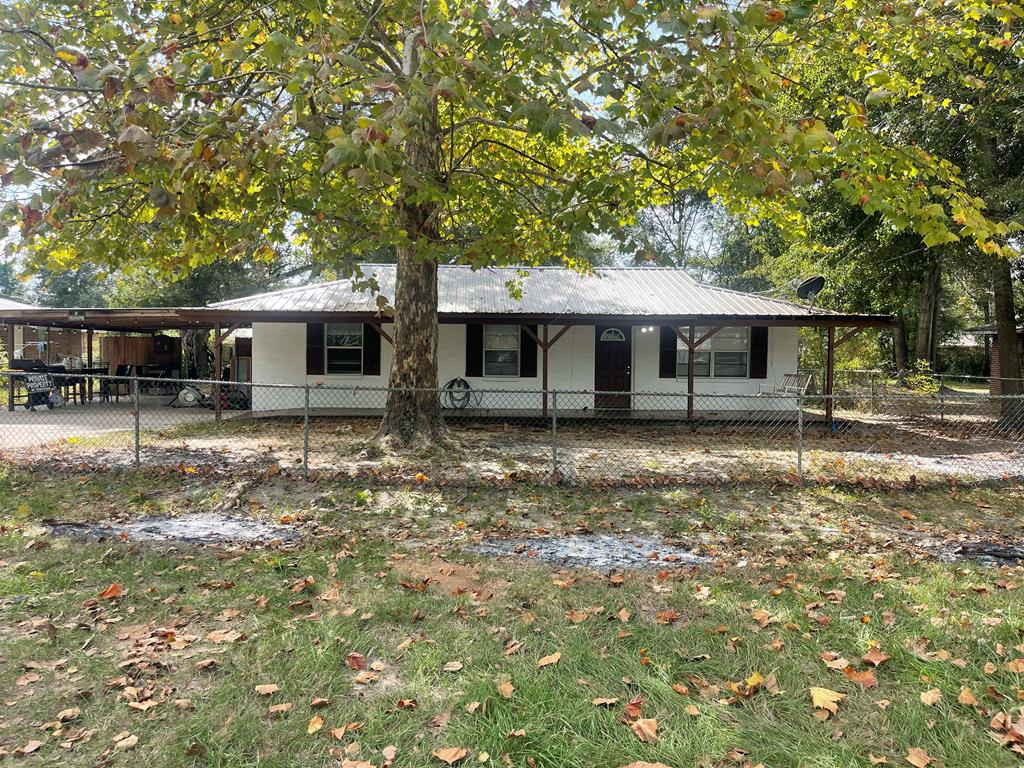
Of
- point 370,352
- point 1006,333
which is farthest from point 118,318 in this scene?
point 1006,333

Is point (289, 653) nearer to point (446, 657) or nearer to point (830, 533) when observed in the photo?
point (446, 657)

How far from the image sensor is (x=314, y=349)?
15.2 metres

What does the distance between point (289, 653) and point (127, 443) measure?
28.6 feet

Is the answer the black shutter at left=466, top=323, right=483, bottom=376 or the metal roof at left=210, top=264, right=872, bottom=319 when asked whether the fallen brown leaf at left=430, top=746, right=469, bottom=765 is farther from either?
the black shutter at left=466, top=323, right=483, bottom=376

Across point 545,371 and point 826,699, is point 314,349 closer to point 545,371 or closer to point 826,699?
point 545,371

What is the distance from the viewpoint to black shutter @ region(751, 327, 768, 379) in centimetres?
1544

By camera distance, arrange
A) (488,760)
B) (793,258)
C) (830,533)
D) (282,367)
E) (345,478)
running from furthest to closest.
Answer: (793,258)
(282,367)
(345,478)
(830,533)
(488,760)

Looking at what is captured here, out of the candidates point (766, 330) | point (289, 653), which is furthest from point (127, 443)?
point (766, 330)

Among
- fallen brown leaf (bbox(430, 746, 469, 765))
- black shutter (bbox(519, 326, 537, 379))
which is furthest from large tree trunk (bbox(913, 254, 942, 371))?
fallen brown leaf (bbox(430, 746, 469, 765))

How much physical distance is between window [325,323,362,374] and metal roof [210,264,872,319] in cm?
95

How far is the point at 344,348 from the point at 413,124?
11.9 meters

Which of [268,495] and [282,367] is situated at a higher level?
[282,367]

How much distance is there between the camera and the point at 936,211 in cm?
503

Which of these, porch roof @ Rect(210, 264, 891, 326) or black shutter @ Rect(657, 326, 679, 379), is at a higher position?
porch roof @ Rect(210, 264, 891, 326)
